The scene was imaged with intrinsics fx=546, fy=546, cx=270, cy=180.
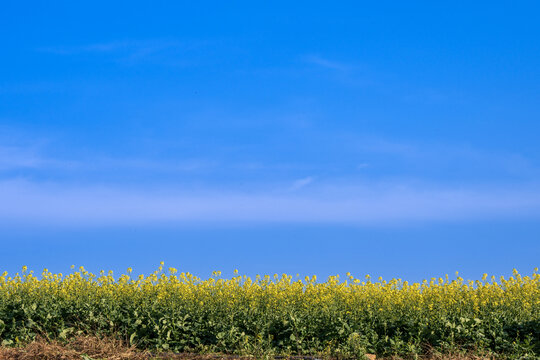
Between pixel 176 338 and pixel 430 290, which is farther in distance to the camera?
pixel 430 290

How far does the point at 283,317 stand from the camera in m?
9.93

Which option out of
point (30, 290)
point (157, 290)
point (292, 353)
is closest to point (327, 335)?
point (292, 353)

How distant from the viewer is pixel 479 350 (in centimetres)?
941

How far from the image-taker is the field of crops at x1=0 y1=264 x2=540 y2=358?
9609 millimetres

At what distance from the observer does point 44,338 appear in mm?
A: 10297

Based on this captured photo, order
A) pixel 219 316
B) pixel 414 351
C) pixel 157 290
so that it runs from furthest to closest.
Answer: pixel 157 290 < pixel 219 316 < pixel 414 351

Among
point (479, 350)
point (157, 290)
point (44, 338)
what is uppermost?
point (157, 290)

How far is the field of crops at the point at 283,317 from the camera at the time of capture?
9.61 meters

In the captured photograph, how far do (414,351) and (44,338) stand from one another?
6794mm

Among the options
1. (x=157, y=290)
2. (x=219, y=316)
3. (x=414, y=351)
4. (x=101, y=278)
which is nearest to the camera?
(x=414, y=351)

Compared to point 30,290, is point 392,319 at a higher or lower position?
lower

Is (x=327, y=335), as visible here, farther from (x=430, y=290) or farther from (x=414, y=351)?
(x=430, y=290)

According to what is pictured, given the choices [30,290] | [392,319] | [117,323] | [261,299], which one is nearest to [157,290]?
[117,323]

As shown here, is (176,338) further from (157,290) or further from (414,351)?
(414,351)
